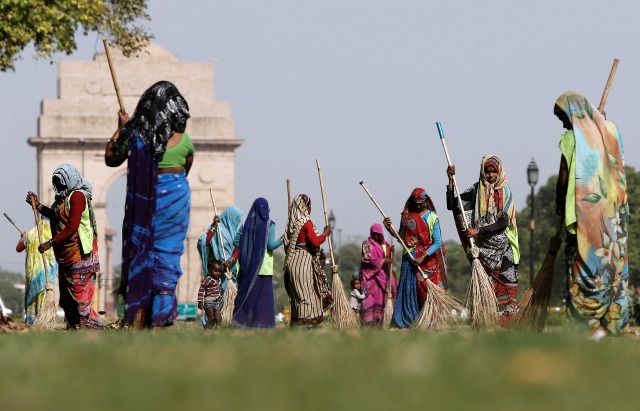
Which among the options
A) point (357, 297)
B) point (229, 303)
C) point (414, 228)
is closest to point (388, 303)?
point (357, 297)

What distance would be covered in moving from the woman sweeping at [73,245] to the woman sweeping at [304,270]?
2.87 meters

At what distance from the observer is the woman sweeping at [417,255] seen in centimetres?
1775

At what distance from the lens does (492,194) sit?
1631 cm

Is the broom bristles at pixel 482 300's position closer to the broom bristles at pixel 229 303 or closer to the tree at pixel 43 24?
the broom bristles at pixel 229 303

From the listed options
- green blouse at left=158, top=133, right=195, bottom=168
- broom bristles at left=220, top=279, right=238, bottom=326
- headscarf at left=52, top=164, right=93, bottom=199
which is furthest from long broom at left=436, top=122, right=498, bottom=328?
broom bristles at left=220, top=279, right=238, bottom=326

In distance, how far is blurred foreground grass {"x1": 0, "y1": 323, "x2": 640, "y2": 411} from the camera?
487cm

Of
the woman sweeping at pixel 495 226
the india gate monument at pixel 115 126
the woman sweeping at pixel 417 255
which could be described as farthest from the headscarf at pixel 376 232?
the india gate monument at pixel 115 126

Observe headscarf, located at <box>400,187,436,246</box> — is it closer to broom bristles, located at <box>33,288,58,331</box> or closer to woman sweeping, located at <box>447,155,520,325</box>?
woman sweeping, located at <box>447,155,520,325</box>

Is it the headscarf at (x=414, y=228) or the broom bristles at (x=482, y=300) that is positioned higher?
the headscarf at (x=414, y=228)

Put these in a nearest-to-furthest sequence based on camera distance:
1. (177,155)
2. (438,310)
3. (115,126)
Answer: (177,155)
(438,310)
(115,126)

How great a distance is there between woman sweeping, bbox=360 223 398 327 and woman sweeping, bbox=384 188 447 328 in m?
4.39

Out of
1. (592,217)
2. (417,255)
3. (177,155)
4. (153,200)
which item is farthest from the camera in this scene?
(417,255)

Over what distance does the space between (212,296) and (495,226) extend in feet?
19.3

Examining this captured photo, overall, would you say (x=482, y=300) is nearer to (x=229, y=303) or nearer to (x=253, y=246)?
(x=253, y=246)
